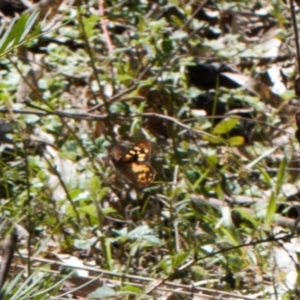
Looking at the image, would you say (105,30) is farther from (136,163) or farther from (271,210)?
(271,210)

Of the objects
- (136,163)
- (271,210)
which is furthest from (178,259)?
(271,210)

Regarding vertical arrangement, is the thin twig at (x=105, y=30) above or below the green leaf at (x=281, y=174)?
above

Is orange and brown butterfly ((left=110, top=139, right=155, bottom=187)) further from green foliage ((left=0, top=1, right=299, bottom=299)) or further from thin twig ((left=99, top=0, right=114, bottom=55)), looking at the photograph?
thin twig ((left=99, top=0, right=114, bottom=55))

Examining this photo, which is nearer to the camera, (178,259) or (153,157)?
(178,259)

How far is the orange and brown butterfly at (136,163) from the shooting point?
12.7ft

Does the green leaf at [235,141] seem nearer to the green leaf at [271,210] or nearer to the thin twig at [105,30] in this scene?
the green leaf at [271,210]

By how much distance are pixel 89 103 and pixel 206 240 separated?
156 cm

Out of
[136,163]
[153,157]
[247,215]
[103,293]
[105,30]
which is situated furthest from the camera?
[105,30]

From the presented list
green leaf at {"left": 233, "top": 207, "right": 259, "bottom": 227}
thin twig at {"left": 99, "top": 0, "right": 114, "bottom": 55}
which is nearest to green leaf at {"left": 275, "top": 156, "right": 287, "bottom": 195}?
green leaf at {"left": 233, "top": 207, "right": 259, "bottom": 227}

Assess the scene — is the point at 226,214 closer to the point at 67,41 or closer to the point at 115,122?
the point at 115,122

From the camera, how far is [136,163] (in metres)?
3.90

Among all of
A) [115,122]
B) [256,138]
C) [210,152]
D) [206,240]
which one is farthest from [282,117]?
[206,240]

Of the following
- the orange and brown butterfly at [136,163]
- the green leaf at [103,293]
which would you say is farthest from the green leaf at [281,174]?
the green leaf at [103,293]

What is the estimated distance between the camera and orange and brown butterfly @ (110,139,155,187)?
3.87m
